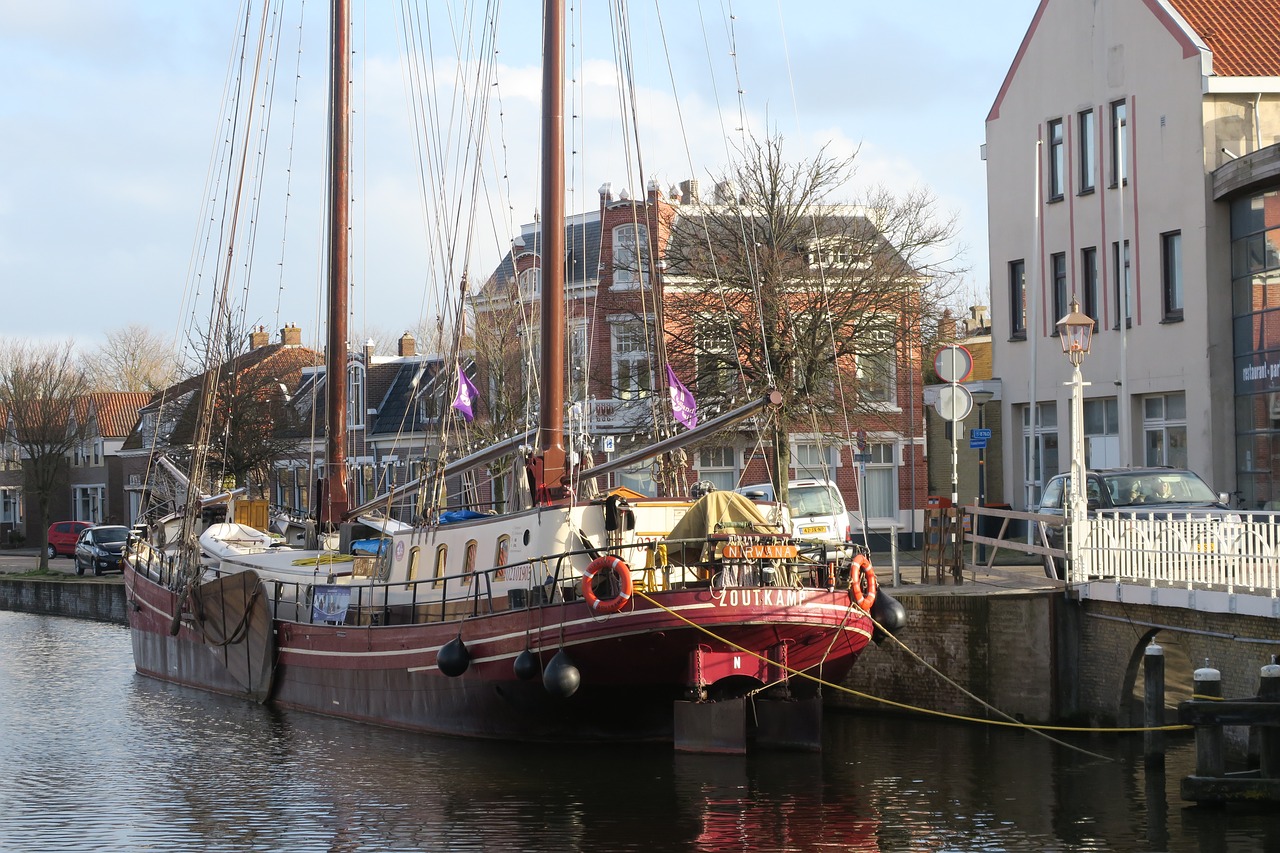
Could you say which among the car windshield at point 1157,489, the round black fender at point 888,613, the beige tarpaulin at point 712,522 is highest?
the car windshield at point 1157,489

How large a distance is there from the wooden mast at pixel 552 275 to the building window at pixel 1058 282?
17660mm

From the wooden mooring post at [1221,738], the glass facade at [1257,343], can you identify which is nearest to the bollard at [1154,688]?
the wooden mooring post at [1221,738]

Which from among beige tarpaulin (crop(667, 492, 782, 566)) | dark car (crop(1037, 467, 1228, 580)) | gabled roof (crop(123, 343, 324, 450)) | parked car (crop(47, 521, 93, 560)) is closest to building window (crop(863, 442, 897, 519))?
gabled roof (crop(123, 343, 324, 450))

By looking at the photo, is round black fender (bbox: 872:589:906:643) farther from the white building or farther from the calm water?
the white building

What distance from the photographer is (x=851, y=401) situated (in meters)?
37.9

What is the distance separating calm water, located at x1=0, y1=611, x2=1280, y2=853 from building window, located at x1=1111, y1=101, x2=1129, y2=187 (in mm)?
17178

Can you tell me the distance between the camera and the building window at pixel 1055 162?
37594mm

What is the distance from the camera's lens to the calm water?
50.7 feet

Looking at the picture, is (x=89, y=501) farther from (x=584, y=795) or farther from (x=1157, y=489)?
(x=584, y=795)

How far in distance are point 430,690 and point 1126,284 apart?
20235mm

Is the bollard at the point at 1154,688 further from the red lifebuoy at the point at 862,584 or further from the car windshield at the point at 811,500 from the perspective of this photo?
the car windshield at the point at 811,500

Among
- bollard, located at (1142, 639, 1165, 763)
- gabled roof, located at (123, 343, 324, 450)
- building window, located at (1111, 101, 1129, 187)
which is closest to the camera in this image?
bollard, located at (1142, 639, 1165, 763)

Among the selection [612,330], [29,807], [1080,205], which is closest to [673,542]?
[29,807]

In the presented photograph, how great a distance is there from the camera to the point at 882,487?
1960 inches
